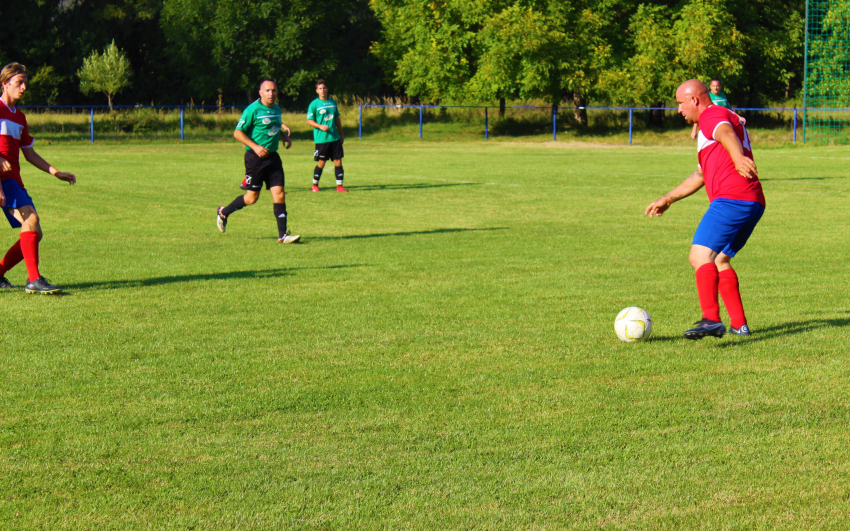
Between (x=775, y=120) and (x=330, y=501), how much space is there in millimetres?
43844

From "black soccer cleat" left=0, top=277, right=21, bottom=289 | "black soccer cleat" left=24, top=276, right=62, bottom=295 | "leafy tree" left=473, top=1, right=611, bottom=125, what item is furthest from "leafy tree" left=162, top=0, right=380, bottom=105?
"black soccer cleat" left=24, top=276, right=62, bottom=295

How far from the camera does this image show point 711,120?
6.25m

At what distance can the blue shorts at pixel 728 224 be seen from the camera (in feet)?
20.6

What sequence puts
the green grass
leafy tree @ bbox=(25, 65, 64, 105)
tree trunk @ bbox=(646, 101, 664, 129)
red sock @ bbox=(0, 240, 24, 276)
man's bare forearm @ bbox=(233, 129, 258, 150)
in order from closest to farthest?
red sock @ bbox=(0, 240, 24, 276) → man's bare forearm @ bbox=(233, 129, 258, 150) → the green grass → tree trunk @ bbox=(646, 101, 664, 129) → leafy tree @ bbox=(25, 65, 64, 105)

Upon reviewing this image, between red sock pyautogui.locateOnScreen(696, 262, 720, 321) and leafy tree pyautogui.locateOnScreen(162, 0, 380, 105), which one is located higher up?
leafy tree pyautogui.locateOnScreen(162, 0, 380, 105)

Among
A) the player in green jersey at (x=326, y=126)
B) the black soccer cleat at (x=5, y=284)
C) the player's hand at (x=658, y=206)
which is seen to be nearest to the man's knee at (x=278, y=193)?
the black soccer cleat at (x=5, y=284)

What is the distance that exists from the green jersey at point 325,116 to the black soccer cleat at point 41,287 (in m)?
10.6

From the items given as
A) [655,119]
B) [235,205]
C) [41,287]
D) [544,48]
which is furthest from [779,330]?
[655,119]

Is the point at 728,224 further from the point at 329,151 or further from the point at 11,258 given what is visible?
the point at 329,151

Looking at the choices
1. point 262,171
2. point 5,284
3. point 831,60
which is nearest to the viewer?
point 5,284

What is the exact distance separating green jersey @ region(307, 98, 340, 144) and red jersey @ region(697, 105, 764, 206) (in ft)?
42.0

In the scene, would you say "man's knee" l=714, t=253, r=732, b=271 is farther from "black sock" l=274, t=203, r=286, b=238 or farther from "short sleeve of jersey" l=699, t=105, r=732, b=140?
"black sock" l=274, t=203, r=286, b=238

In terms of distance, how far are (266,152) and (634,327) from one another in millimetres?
6784

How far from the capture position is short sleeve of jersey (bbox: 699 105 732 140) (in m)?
6.21
